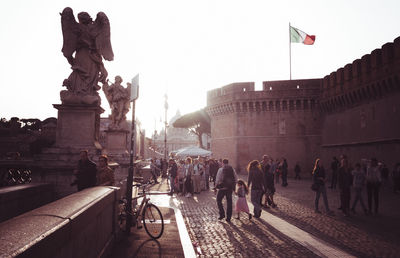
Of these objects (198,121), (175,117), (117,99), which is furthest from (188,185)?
(175,117)

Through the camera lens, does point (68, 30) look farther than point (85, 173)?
Yes

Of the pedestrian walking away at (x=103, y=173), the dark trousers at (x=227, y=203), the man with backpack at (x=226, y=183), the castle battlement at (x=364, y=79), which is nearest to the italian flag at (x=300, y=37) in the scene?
the castle battlement at (x=364, y=79)

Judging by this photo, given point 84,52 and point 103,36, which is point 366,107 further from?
point 84,52

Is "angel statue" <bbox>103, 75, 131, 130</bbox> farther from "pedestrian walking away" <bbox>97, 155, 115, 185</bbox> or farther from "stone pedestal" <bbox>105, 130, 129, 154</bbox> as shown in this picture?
"pedestrian walking away" <bbox>97, 155, 115, 185</bbox>

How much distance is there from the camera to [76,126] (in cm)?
644

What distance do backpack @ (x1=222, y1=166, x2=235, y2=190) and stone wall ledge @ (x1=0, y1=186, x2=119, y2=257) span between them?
500 centimetres

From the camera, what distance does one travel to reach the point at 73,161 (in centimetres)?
608

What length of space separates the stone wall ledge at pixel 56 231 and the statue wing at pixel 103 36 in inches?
151

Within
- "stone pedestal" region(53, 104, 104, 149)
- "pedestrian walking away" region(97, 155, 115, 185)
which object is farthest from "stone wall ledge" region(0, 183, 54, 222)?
"stone pedestal" region(53, 104, 104, 149)

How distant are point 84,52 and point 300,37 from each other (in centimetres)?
2686

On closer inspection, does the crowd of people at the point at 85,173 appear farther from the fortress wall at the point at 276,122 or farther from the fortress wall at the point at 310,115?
the fortress wall at the point at 276,122

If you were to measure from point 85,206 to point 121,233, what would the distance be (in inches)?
137

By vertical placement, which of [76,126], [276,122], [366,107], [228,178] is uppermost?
[366,107]

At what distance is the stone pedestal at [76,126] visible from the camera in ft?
20.9
